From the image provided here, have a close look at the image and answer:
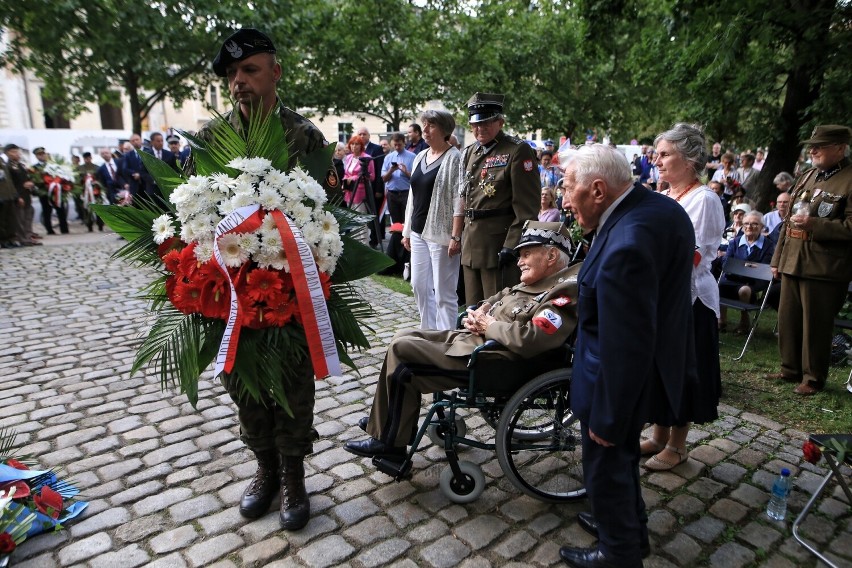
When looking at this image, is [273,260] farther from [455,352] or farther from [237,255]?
[455,352]

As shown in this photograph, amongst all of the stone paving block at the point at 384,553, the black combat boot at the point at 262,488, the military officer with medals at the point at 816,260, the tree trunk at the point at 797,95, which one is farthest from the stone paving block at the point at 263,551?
the tree trunk at the point at 797,95

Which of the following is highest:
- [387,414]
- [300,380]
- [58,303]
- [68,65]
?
[68,65]

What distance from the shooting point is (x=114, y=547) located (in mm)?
2568

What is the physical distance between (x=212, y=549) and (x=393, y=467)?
900 millimetres

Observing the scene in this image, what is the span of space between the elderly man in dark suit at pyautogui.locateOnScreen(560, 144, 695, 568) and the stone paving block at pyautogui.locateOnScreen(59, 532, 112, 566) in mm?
2133

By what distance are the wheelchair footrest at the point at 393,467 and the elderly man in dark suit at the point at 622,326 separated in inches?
38.7

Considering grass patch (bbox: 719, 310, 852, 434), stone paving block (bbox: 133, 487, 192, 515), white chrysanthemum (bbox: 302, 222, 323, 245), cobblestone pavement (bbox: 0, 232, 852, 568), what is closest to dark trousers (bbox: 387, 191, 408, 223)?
cobblestone pavement (bbox: 0, 232, 852, 568)

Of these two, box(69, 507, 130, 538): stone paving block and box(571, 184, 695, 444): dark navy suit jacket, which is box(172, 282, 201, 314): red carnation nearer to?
box(69, 507, 130, 538): stone paving block

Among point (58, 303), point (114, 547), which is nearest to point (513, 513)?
point (114, 547)

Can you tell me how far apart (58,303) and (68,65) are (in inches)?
410

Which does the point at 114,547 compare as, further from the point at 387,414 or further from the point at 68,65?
the point at 68,65

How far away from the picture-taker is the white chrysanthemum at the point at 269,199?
2.35 m

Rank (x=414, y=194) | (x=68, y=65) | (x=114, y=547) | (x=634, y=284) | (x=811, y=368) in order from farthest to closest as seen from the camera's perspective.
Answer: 1. (x=68, y=65)
2. (x=414, y=194)
3. (x=811, y=368)
4. (x=114, y=547)
5. (x=634, y=284)

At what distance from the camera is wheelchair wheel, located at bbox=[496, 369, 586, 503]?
9.07 feet
